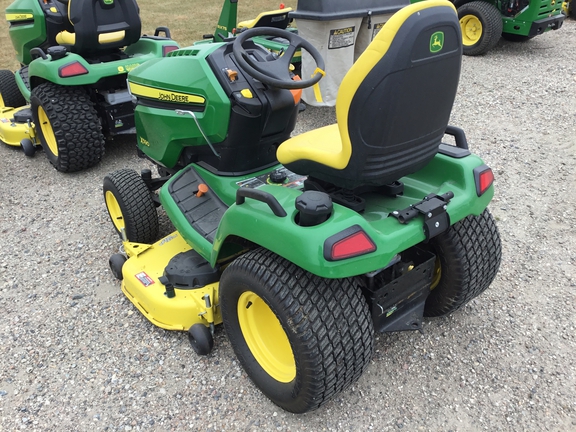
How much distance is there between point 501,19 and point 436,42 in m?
6.15

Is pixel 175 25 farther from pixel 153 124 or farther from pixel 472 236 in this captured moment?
pixel 472 236

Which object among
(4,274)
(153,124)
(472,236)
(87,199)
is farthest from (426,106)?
(87,199)

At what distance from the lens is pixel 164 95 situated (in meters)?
2.62

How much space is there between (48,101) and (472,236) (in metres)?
3.25

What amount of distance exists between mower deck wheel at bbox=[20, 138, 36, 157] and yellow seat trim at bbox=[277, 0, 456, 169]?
321 cm

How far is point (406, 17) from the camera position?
1.41 metres

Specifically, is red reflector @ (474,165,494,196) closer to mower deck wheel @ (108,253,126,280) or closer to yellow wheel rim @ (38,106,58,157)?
mower deck wheel @ (108,253,126,280)

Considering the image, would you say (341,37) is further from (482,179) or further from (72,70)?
(482,179)

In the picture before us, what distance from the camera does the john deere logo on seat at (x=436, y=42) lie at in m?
1.48

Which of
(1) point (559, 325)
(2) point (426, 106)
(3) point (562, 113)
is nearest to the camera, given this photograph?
(2) point (426, 106)

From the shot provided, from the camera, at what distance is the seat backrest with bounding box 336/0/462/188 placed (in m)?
1.44

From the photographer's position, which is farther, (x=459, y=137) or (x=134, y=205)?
(x=134, y=205)

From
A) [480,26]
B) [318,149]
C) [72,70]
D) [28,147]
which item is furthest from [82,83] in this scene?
[480,26]

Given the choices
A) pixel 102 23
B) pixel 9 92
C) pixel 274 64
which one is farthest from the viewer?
pixel 9 92
